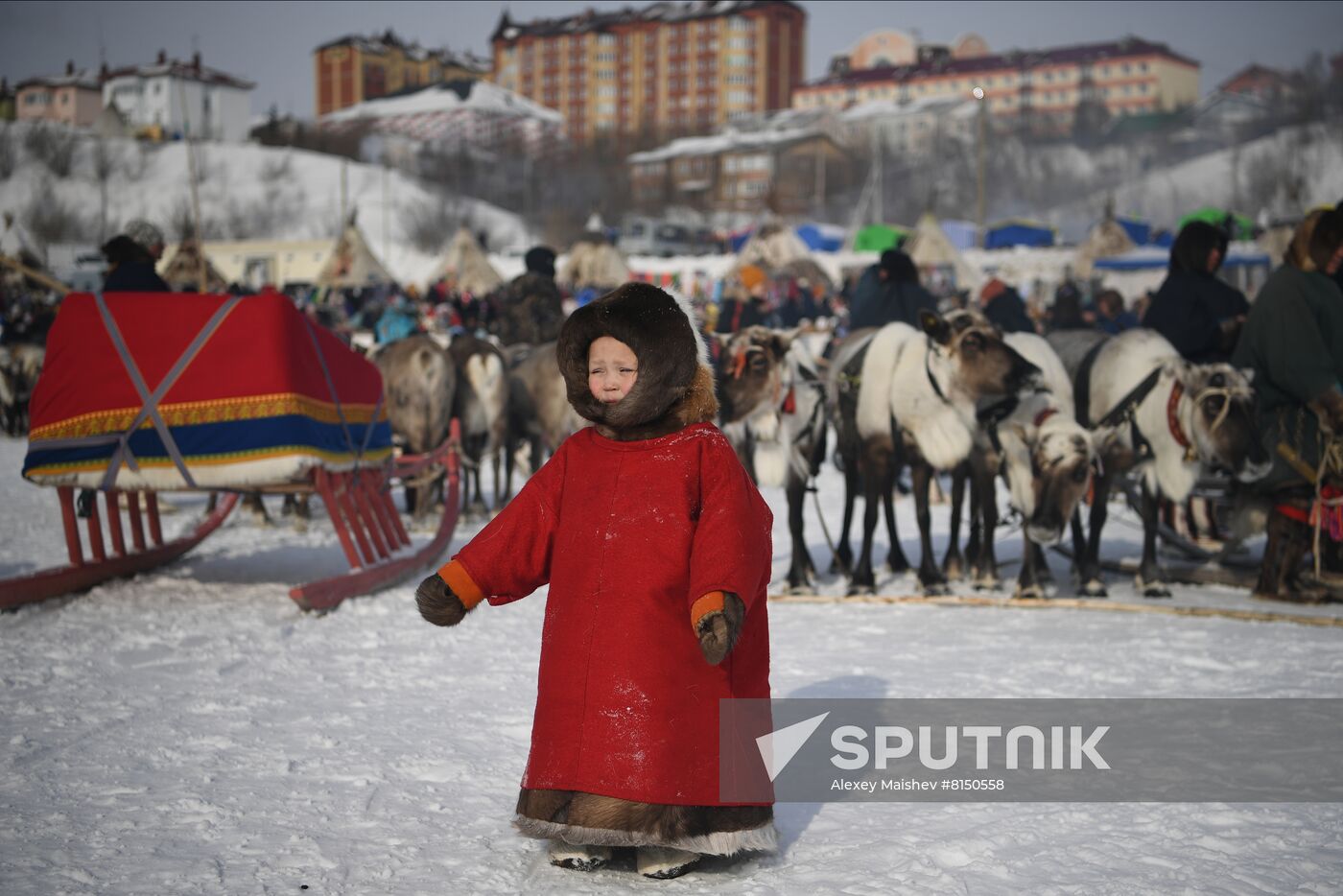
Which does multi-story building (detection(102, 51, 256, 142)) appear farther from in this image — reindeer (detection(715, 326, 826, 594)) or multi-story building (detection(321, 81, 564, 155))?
reindeer (detection(715, 326, 826, 594))

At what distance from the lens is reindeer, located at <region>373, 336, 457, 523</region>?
11.5 metres

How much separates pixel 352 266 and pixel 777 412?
122 ft

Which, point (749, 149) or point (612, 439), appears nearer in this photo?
point (612, 439)

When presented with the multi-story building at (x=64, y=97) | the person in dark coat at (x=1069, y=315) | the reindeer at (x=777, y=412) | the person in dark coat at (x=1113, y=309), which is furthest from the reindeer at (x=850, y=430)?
the multi-story building at (x=64, y=97)

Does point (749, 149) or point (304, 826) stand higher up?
point (749, 149)

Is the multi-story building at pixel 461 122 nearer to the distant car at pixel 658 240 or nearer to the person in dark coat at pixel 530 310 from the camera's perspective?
the distant car at pixel 658 240

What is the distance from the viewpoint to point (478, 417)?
12070 mm

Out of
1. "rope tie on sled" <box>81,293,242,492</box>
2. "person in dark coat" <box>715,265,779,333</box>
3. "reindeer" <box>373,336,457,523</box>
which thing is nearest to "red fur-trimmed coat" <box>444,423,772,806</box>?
"rope tie on sled" <box>81,293,242,492</box>

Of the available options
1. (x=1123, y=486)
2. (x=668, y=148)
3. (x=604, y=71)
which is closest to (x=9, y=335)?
(x=1123, y=486)

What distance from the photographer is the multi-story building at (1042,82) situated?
10406 centimetres

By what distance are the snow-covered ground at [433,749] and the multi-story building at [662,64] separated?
9929 cm

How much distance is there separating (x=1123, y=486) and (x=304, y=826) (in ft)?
21.3

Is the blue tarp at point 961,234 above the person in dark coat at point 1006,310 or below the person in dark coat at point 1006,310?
above

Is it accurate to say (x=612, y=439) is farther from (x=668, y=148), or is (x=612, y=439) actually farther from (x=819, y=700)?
(x=668, y=148)
